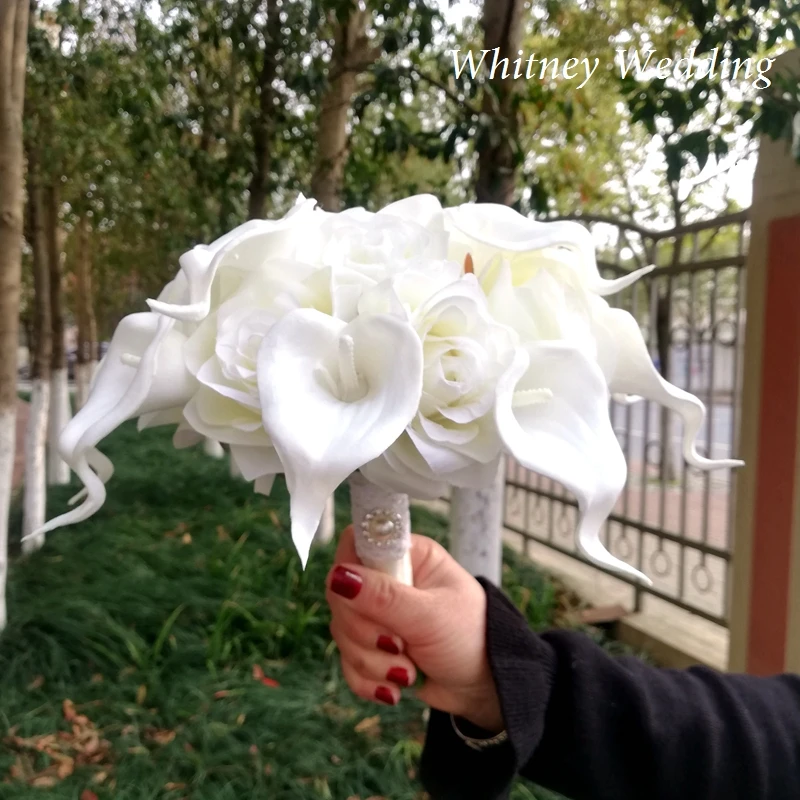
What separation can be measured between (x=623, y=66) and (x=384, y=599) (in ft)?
8.08

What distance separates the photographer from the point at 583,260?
0.85 metres

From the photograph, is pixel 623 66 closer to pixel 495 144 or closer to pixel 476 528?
pixel 495 144

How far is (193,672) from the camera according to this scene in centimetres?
267

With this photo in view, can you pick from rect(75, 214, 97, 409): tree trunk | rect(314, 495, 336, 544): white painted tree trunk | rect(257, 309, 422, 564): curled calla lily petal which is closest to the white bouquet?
rect(257, 309, 422, 564): curled calla lily petal

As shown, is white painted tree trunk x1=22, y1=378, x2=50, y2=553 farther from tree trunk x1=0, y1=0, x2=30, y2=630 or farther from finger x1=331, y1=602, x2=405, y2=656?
finger x1=331, y1=602, x2=405, y2=656

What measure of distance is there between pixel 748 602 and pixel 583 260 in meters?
2.17

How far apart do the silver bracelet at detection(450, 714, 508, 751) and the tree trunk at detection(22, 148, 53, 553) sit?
10.9 feet

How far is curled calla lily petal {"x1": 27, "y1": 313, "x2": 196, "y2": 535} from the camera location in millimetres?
724

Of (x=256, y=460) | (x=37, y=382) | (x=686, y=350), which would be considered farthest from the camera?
(x=37, y=382)

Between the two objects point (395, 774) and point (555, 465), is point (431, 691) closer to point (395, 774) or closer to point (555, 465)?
point (555, 465)

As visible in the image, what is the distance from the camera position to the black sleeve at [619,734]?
3.37 ft

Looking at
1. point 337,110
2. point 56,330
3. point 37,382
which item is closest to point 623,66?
point 337,110

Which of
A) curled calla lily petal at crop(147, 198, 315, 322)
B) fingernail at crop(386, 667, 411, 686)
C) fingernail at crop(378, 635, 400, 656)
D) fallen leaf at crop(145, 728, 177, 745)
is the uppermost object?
curled calla lily petal at crop(147, 198, 315, 322)

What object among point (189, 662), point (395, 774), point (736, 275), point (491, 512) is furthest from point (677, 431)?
point (189, 662)
